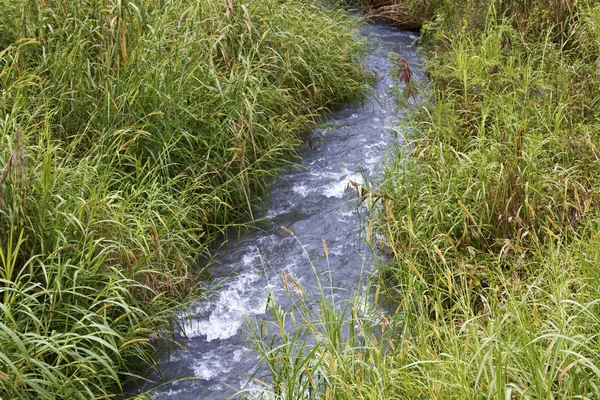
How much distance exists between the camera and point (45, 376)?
273 cm

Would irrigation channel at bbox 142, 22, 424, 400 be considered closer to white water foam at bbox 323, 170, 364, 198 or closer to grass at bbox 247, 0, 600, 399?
white water foam at bbox 323, 170, 364, 198

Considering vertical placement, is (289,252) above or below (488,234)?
below

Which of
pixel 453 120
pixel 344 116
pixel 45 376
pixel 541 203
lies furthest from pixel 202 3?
pixel 45 376

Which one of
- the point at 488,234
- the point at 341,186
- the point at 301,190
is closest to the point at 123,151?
the point at 301,190

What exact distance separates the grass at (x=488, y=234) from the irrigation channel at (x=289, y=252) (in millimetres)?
228

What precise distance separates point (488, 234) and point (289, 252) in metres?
1.19

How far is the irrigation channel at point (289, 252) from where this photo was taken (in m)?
3.46

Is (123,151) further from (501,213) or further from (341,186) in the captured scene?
(501,213)

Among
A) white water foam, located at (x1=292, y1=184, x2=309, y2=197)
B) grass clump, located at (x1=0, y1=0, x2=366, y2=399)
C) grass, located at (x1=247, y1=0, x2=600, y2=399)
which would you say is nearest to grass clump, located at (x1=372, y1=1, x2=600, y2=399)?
grass, located at (x1=247, y1=0, x2=600, y2=399)

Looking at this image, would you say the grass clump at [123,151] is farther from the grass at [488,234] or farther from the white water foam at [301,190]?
the grass at [488,234]

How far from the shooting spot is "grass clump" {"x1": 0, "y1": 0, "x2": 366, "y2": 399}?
3000mm

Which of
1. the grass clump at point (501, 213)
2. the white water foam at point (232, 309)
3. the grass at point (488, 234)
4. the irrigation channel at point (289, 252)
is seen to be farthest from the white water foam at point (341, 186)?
the white water foam at point (232, 309)

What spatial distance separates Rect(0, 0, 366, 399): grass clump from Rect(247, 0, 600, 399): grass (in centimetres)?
77

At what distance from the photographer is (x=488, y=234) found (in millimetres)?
3812
